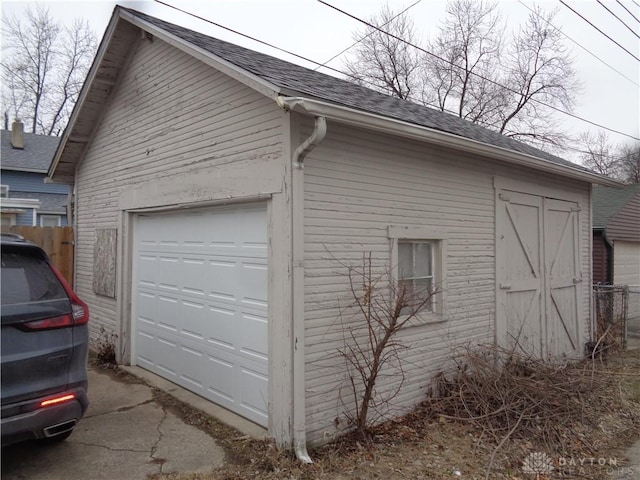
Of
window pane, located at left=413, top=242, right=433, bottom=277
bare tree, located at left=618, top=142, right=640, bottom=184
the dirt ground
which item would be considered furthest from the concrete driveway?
bare tree, located at left=618, top=142, right=640, bottom=184

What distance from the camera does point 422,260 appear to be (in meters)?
5.59

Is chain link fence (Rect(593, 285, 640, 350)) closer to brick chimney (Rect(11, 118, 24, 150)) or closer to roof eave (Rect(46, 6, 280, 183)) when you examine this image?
roof eave (Rect(46, 6, 280, 183))

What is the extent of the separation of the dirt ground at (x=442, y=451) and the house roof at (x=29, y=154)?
55.5ft

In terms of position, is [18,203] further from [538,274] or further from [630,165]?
[630,165]

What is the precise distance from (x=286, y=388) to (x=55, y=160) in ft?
21.7

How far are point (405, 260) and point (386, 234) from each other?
555 mm

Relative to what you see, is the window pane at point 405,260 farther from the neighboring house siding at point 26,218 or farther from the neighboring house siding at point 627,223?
the neighboring house siding at point 26,218

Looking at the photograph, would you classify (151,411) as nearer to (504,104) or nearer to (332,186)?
(332,186)

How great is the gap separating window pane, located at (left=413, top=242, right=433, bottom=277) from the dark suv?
362 cm

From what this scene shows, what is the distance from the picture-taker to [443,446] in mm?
4352

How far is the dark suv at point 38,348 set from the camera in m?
2.96

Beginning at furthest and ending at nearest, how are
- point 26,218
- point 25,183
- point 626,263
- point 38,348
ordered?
point 25,183 → point 26,218 → point 626,263 → point 38,348

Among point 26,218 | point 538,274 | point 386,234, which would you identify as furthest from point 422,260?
point 26,218

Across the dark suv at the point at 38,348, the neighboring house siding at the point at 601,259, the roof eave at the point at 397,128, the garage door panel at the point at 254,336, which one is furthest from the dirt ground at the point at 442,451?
the neighboring house siding at the point at 601,259
